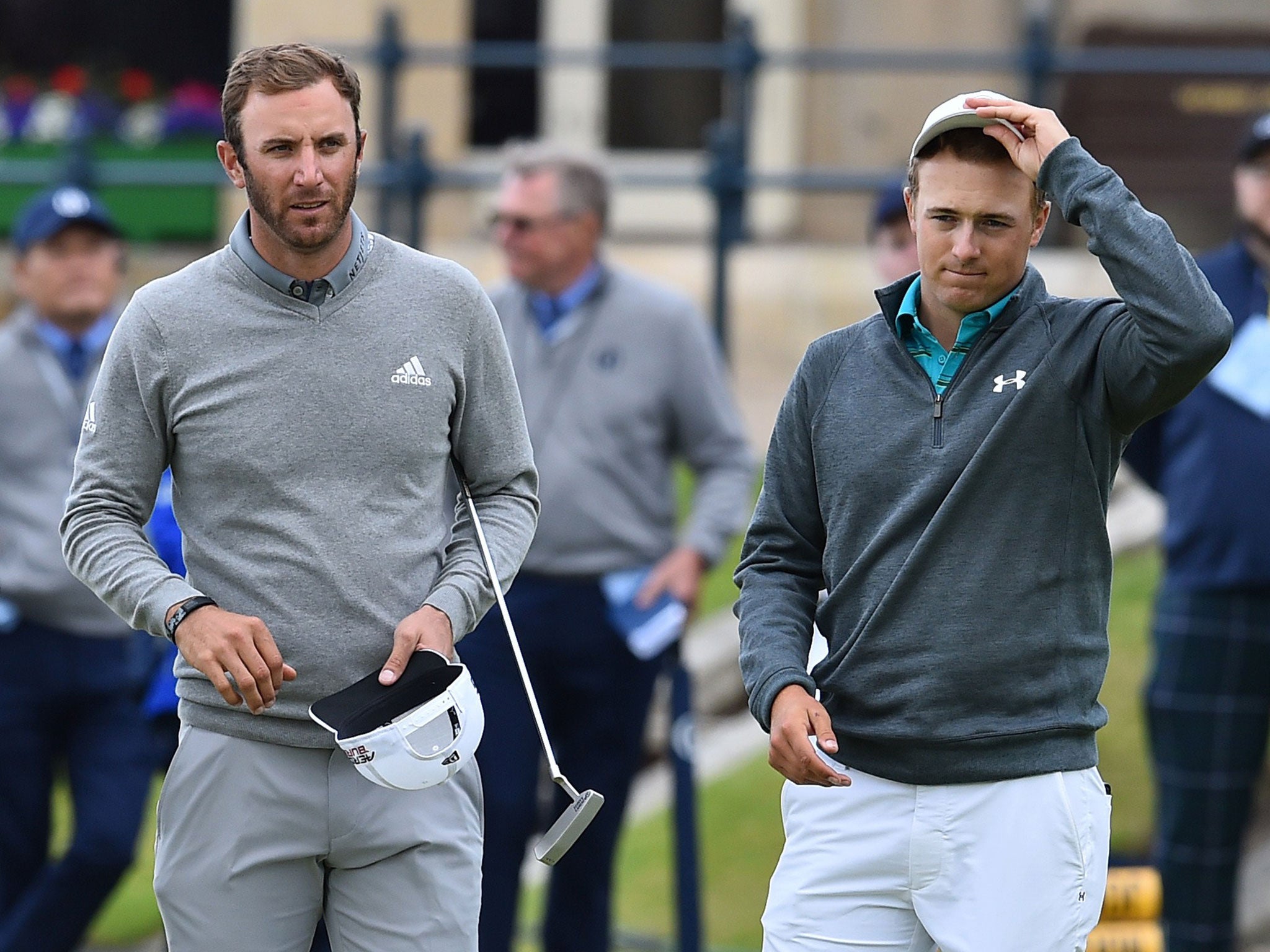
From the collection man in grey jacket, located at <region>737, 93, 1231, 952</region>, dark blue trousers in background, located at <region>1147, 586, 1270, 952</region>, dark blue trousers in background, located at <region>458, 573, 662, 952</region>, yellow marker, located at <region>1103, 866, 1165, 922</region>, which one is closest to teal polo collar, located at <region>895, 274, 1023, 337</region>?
man in grey jacket, located at <region>737, 93, 1231, 952</region>

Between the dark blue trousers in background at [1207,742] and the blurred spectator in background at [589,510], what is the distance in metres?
1.34

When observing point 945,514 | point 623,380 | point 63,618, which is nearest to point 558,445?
point 623,380

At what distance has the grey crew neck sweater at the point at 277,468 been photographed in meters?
3.39

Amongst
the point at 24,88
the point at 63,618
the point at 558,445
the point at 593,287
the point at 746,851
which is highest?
the point at 24,88

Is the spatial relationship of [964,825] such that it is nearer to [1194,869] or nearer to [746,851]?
[1194,869]

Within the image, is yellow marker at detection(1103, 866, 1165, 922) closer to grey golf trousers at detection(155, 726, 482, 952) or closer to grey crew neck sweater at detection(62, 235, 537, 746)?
grey golf trousers at detection(155, 726, 482, 952)

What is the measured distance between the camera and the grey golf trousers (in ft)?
11.2

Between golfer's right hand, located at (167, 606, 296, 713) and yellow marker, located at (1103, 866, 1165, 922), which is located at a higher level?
golfer's right hand, located at (167, 606, 296, 713)

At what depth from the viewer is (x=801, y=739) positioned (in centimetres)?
315

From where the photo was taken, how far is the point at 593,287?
19.0ft

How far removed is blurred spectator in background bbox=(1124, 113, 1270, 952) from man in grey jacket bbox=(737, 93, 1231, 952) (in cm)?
219

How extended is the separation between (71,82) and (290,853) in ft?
28.9

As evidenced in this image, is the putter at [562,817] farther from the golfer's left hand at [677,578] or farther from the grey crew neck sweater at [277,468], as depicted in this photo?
the golfer's left hand at [677,578]

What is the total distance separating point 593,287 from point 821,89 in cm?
543
